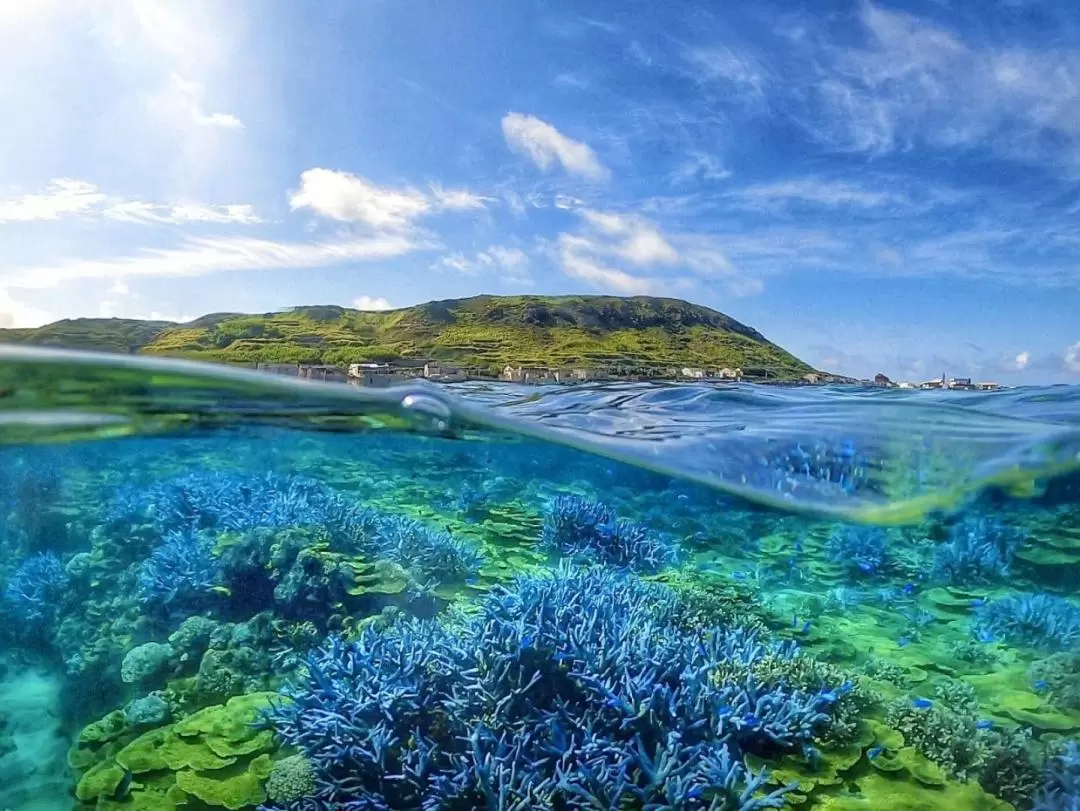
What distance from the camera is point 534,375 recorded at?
480 inches

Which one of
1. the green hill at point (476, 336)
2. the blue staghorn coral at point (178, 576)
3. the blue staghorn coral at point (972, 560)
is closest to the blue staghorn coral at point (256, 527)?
the blue staghorn coral at point (178, 576)

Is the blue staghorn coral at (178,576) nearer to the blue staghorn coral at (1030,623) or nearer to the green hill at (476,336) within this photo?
the green hill at (476,336)

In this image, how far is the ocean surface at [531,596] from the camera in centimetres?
442

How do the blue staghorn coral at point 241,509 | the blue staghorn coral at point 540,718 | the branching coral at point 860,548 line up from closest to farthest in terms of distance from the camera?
the blue staghorn coral at point 540,718 → the blue staghorn coral at point 241,509 → the branching coral at point 860,548

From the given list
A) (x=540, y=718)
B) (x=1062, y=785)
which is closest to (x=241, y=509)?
(x=540, y=718)

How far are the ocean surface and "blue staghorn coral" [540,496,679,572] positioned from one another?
0.05 m

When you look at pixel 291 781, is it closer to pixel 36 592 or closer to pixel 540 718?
pixel 540 718

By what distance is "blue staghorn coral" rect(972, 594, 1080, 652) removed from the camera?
7.09 metres

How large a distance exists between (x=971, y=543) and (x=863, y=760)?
5740mm

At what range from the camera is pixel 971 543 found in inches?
353

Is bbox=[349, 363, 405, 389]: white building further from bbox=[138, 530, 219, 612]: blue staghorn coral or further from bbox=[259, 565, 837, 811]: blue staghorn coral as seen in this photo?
bbox=[259, 565, 837, 811]: blue staghorn coral

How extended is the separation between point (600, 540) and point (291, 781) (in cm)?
458

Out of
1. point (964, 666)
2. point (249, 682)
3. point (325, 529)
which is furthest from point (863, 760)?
point (325, 529)

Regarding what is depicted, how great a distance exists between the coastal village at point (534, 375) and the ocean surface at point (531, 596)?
34cm
